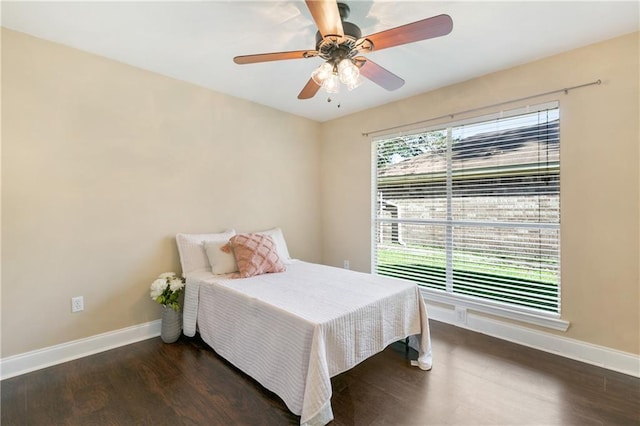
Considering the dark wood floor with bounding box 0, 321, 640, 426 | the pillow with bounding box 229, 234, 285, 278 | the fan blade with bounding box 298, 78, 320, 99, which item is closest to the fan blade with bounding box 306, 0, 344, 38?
the fan blade with bounding box 298, 78, 320, 99

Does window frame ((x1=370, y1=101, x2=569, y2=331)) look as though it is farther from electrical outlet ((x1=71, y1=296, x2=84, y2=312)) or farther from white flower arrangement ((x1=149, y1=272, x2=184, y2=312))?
electrical outlet ((x1=71, y1=296, x2=84, y2=312))

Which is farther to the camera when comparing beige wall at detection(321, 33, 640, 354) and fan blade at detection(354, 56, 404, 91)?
beige wall at detection(321, 33, 640, 354)

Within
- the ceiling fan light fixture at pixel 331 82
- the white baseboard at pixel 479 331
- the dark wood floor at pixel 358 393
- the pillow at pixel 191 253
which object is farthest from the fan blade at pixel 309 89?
the white baseboard at pixel 479 331

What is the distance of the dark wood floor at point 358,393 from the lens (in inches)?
66.8

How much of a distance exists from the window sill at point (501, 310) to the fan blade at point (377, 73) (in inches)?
86.0

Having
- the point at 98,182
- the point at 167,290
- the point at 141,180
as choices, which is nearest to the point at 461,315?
the point at 167,290

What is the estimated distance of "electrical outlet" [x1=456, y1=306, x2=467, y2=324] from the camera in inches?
116

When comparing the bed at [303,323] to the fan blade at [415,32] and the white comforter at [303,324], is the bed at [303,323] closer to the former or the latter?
the white comforter at [303,324]

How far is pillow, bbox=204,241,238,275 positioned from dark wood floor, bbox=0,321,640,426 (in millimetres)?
707

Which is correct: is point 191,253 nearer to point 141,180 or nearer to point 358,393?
point 141,180

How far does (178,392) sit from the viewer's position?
1.94 m

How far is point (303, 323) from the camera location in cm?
167

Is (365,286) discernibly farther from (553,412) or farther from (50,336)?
(50,336)

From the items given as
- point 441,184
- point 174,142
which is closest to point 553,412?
point 441,184
